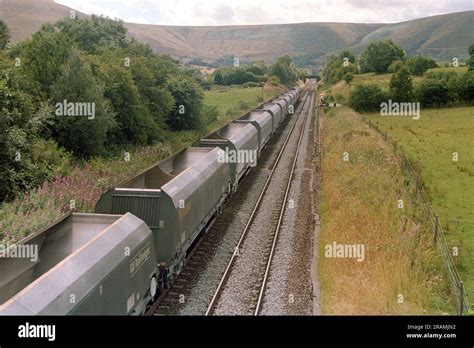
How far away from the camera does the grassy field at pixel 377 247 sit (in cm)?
1294

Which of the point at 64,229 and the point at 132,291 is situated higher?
the point at 64,229

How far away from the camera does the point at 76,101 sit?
25.7 m

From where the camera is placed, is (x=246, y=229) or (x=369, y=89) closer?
(x=246, y=229)

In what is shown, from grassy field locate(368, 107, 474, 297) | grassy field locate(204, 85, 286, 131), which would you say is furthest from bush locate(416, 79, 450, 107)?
grassy field locate(204, 85, 286, 131)

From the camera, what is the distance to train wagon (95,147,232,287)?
523 inches

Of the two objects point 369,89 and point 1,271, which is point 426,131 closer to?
point 369,89

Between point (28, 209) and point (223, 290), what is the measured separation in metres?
8.63

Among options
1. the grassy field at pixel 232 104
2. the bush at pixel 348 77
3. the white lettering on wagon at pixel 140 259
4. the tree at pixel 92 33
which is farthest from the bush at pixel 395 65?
the white lettering on wagon at pixel 140 259

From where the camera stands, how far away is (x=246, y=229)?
20.4 m

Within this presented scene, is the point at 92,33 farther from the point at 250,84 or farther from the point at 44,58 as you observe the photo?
the point at 250,84

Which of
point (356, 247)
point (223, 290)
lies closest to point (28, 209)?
point (223, 290)

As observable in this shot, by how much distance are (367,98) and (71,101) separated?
4674cm

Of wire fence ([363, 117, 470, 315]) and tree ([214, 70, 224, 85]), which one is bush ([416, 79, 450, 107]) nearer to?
wire fence ([363, 117, 470, 315])

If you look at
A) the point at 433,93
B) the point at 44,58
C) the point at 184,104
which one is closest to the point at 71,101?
the point at 44,58
